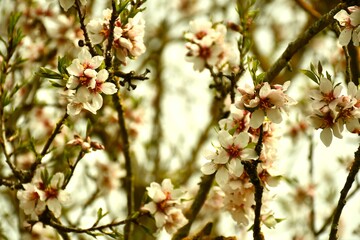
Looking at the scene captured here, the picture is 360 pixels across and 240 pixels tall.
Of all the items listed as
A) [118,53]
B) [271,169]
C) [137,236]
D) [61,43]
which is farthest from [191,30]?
[137,236]

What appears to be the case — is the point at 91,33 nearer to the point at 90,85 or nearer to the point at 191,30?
the point at 90,85

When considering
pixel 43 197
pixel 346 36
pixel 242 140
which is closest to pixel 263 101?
pixel 242 140

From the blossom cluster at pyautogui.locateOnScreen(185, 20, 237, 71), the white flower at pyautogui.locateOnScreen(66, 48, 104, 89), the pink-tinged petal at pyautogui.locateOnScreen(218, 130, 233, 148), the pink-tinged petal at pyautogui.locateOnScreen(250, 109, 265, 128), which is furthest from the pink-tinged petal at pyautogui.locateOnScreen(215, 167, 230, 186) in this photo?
the blossom cluster at pyautogui.locateOnScreen(185, 20, 237, 71)

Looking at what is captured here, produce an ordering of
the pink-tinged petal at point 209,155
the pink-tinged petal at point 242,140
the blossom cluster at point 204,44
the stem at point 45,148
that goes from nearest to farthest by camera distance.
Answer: the pink-tinged petal at point 242,140, the pink-tinged petal at point 209,155, the stem at point 45,148, the blossom cluster at point 204,44

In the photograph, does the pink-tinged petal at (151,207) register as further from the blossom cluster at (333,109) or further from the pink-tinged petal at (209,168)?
the blossom cluster at (333,109)

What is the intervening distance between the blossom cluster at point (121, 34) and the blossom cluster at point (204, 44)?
544 mm

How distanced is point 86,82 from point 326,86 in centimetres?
86

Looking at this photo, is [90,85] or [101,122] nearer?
[90,85]

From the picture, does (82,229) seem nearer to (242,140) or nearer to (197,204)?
(197,204)

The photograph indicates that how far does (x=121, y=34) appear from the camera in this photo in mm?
2195

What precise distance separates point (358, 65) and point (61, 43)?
197 centimetres

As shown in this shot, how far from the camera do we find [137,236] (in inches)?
208

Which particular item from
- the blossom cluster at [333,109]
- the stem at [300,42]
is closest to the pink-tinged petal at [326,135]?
the blossom cluster at [333,109]

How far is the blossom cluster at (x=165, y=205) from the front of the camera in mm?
2414
